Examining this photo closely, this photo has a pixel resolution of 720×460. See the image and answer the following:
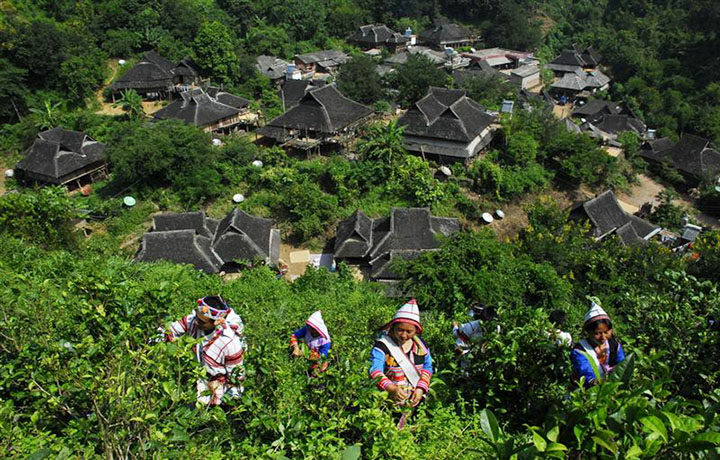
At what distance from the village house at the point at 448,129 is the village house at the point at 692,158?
12.7m

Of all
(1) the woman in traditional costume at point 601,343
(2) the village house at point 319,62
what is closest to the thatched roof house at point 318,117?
(2) the village house at point 319,62

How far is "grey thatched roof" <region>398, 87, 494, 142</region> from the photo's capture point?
24.2 metres

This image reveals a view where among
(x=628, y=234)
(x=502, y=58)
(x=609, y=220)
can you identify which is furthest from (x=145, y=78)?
(x=502, y=58)

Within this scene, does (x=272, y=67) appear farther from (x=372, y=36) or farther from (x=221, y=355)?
(x=221, y=355)

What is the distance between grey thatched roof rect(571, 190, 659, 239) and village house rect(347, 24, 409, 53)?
3387cm

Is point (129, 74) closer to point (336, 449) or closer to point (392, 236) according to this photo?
point (392, 236)

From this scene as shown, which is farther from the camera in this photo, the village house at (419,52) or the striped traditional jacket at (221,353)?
the village house at (419,52)

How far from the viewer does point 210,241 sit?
1916 centimetres

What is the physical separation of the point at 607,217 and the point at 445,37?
36789mm

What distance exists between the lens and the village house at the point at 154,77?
3303 cm

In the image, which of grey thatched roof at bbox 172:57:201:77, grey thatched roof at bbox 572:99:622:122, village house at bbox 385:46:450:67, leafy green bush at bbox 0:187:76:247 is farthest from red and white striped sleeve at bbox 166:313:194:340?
village house at bbox 385:46:450:67

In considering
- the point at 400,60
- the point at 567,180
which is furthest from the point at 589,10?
the point at 567,180

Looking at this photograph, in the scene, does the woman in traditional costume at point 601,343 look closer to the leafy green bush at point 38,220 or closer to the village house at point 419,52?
the leafy green bush at point 38,220

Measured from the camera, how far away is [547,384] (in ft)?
14.1
